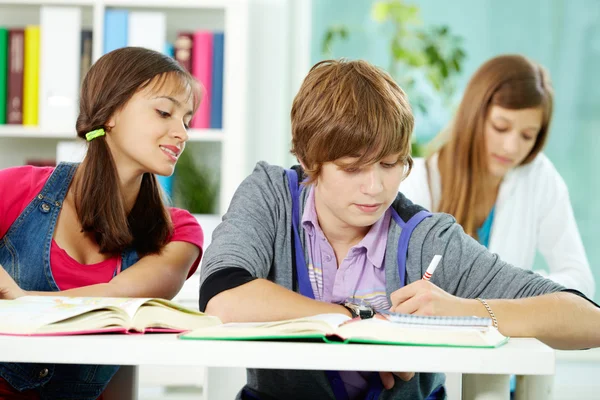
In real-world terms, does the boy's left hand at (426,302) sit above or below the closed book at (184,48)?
below

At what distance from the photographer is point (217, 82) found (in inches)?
110

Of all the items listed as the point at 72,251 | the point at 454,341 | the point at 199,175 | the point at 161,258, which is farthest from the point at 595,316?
the point at 199,175

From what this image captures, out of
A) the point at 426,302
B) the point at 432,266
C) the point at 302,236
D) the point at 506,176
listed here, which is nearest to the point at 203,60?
the point at 506,176

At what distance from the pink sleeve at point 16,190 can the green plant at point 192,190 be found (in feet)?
3.93

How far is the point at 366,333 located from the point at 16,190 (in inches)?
37.2

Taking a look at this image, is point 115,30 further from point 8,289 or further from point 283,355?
point 283,355

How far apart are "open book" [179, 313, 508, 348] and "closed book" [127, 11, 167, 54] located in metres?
1.93

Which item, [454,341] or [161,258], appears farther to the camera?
[161,258]

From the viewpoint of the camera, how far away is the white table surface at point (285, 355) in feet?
2.72

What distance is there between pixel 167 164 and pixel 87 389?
50 cm

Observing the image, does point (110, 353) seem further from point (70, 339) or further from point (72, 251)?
point (72, 251)

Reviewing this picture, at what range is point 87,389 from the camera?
1.40 m

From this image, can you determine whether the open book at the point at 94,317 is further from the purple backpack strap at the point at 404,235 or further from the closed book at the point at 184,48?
the closed book at the point at 184,48

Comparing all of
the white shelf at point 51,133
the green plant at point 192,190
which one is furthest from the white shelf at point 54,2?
the green plant at point 192,190
